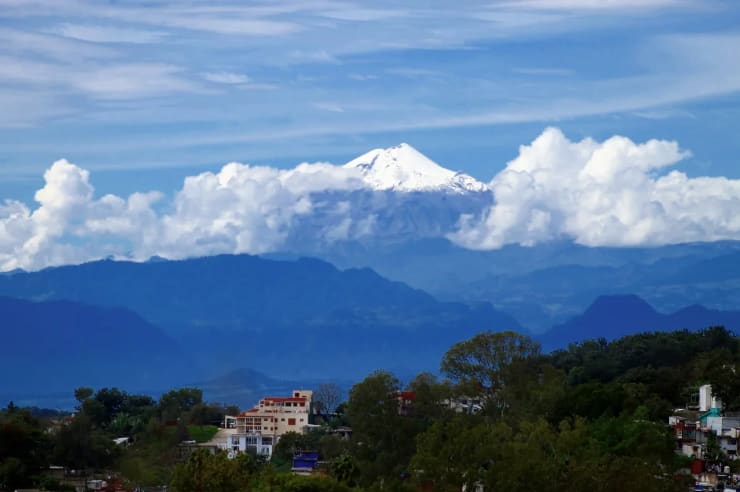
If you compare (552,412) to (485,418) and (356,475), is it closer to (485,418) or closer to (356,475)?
(485,418)

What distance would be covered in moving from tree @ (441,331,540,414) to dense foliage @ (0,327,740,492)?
0.05 m

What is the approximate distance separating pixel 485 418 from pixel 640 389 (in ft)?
38.5

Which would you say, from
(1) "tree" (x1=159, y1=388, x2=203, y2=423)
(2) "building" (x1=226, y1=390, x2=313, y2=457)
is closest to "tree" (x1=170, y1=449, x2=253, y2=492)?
(2) "building" (x1=226, y1=390, x2=313, y2=457)

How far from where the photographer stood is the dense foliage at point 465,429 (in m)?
42.2

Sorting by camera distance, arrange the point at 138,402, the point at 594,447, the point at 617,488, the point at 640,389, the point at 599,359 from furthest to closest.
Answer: the point at 138,402, the point at 599,359, the point at 640,389, the point at 594,447, the point at 617,488

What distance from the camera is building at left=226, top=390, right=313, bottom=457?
73438mm

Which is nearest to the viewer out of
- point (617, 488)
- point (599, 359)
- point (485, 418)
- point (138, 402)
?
point (617, 488)

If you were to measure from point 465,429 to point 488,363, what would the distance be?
51.1 ft

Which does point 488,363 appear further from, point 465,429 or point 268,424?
point 268,424

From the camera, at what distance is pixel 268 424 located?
7775 cm

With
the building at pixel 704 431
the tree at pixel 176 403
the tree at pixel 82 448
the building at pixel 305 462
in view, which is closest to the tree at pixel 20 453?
the tree at pixel 82 448

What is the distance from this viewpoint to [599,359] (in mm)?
79688

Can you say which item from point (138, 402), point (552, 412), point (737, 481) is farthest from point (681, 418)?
point (138, 402)

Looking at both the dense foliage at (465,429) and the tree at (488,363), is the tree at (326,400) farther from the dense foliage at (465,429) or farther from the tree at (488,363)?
the tree at (488,363)
